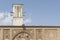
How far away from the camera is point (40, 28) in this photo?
2733 cm

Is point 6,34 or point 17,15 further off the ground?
point 17,15

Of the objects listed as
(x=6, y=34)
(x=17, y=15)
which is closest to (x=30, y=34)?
(x=6, y=34)

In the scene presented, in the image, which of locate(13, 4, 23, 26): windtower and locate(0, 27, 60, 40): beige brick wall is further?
locate(13, 4, 23, 26): windtower

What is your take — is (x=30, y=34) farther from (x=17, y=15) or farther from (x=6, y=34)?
(x=17, y=15)

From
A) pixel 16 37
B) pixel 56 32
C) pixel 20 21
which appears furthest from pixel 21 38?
pixel 56 32

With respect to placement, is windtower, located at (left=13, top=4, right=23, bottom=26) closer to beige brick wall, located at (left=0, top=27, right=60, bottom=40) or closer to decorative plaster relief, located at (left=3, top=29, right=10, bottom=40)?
beige brick wall, located at (left=0, top=27, right=60, bottom=40)

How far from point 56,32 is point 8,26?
238 inches

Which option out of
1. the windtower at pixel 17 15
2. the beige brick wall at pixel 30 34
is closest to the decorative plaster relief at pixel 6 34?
the beige brick wall at pixel 30 34

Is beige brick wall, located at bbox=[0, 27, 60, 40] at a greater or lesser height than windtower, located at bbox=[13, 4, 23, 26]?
lesser

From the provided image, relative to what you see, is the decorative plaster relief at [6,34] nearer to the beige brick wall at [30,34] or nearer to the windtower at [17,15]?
the beige brick wall at [30,34]

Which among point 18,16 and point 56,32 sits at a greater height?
point 18,16

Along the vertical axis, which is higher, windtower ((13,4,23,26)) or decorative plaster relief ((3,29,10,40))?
windtower ((13,4,23,26))

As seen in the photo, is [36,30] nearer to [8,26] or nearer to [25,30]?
[25,30]

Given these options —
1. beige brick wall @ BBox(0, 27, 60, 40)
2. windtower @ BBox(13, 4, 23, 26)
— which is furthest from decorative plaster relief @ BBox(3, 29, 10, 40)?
windtower @ BBox(13, 4, 23, 26)
